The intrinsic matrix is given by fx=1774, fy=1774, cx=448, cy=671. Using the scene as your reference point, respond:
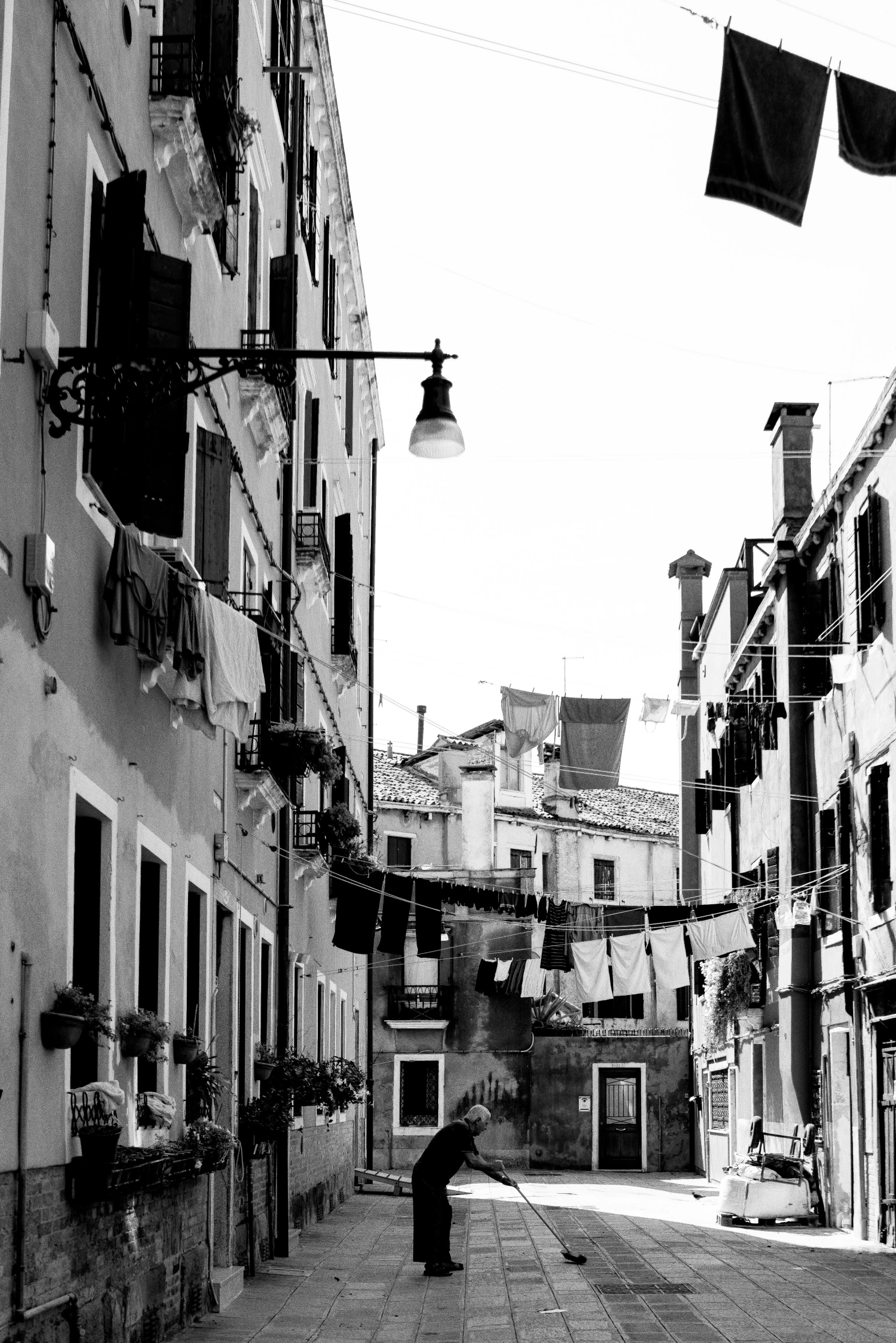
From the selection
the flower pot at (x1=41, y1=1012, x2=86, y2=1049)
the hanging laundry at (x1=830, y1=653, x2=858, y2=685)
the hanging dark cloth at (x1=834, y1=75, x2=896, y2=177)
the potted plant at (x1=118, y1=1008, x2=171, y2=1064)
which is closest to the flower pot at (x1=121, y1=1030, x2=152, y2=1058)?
the potted plant at (x1=118, y1=1008, x2=171, y2=1064)

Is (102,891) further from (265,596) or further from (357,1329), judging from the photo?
(265,596)

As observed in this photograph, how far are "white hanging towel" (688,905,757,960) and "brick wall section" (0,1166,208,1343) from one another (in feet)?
52.7

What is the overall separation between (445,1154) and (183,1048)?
488 cm

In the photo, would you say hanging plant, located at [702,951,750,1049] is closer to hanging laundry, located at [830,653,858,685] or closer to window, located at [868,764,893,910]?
hanging laundry, located at [830,653,858,685]

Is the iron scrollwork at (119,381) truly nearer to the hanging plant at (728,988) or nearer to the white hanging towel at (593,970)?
the hanging plant at (728,988)

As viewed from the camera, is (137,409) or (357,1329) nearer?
(137,409)

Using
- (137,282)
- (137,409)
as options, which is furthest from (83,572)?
A: (137,282)

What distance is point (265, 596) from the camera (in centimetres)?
1673

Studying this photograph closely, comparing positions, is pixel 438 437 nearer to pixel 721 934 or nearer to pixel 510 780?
pixel 721 934

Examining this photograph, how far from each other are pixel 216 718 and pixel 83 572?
2.73 m

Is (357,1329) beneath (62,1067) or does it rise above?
beneath

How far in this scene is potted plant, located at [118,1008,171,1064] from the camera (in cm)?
1033

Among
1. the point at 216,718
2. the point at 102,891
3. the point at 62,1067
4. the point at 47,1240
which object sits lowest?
the point at 47,1240

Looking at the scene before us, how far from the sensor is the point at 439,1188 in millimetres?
16047
